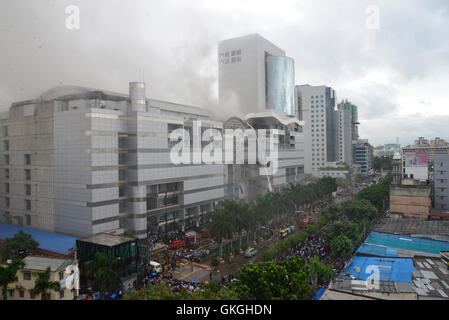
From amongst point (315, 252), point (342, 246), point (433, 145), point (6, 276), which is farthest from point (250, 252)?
point (433, 145)

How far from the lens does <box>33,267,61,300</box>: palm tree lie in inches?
765

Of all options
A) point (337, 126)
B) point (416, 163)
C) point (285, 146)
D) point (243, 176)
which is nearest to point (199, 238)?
point (243, 176)

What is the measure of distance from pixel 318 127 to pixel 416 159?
66965mm

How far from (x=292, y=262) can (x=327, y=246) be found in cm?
1847

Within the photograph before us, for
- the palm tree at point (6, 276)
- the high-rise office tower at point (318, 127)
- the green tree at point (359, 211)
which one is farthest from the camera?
the high-rise office tower at point (318, 127)

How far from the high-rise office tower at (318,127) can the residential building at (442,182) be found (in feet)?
214

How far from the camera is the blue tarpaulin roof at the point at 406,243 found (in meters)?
37.6

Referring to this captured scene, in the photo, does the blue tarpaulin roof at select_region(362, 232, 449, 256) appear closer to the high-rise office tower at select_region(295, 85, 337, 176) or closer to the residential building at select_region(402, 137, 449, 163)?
the high-rise office tower at select_region(295, 85, 337, 176)

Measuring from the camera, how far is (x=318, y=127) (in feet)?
437

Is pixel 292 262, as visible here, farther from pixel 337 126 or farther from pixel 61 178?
pixel 337 126

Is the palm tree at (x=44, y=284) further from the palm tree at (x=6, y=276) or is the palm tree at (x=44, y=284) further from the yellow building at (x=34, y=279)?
the palm tree at (x=6, y=276)

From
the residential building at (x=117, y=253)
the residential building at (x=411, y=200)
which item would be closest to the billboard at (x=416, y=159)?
the residential building at (x=411, y=200)

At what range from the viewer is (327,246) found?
39.2 m

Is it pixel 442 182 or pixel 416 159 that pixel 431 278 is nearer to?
pixel 442 182
